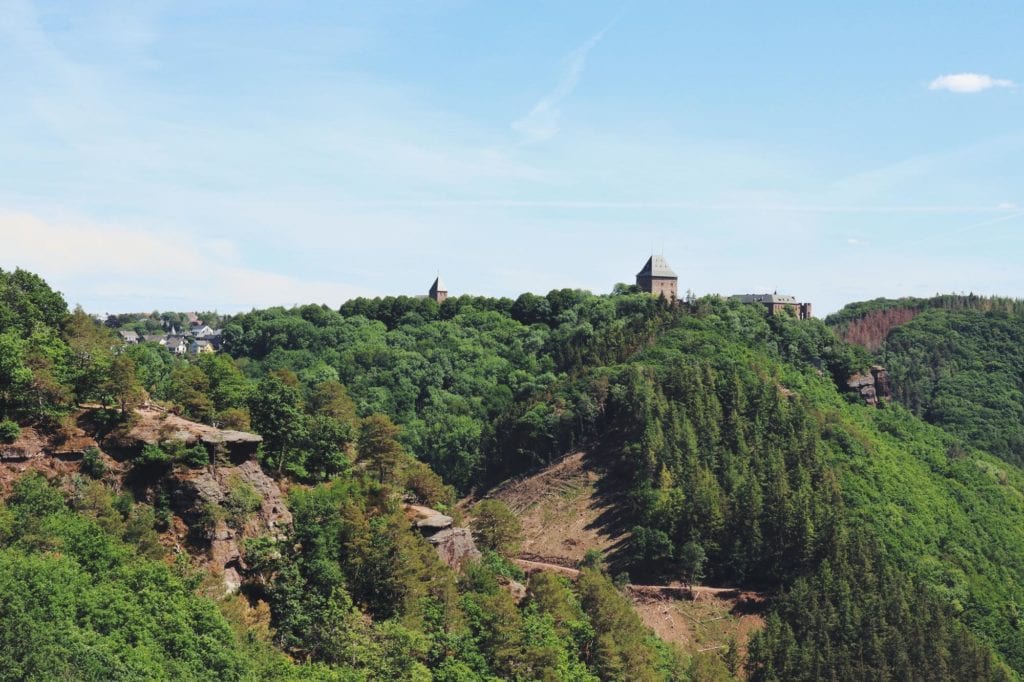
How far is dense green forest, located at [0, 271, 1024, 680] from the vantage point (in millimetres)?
53250

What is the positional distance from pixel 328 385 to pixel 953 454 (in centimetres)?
10259

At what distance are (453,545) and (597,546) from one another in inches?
Result: 1483

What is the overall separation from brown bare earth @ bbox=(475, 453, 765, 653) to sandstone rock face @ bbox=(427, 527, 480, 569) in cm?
2110

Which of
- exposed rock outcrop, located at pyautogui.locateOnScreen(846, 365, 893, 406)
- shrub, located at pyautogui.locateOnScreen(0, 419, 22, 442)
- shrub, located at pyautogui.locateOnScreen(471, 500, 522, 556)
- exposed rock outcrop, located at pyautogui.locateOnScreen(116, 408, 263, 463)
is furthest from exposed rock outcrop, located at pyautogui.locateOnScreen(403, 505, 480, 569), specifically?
exposed rock outcrop, located at pyautogui.locateOnScreen(846, 365, 893, 406)

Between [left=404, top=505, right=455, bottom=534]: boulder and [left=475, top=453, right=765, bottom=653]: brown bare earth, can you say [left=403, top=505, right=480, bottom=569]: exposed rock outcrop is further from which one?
[left=475, top=453, right=765, bottom=653]: brown bare earth

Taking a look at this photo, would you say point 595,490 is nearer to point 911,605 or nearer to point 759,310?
point 911,605

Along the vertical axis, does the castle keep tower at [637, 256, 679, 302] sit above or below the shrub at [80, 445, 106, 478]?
above

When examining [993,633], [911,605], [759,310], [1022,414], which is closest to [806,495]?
[911,605]

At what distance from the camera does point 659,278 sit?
6895 inches

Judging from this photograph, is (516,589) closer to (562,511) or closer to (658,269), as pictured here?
(562,511)

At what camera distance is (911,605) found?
92.7m

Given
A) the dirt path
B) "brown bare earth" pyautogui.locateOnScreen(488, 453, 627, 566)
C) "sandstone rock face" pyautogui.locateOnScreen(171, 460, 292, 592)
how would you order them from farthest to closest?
"brown bare earth" pyautogui.locateOnScreen(488, 453, 627, 566) < the dirt path < "sandstone rock face" pyautogui.locateOnScreen(171, 460, 292, 592)

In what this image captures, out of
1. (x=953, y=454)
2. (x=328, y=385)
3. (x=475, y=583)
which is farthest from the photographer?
(x=953, y=454)

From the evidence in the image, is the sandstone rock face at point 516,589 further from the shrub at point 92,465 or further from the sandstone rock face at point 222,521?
the shrub at point 92,465
